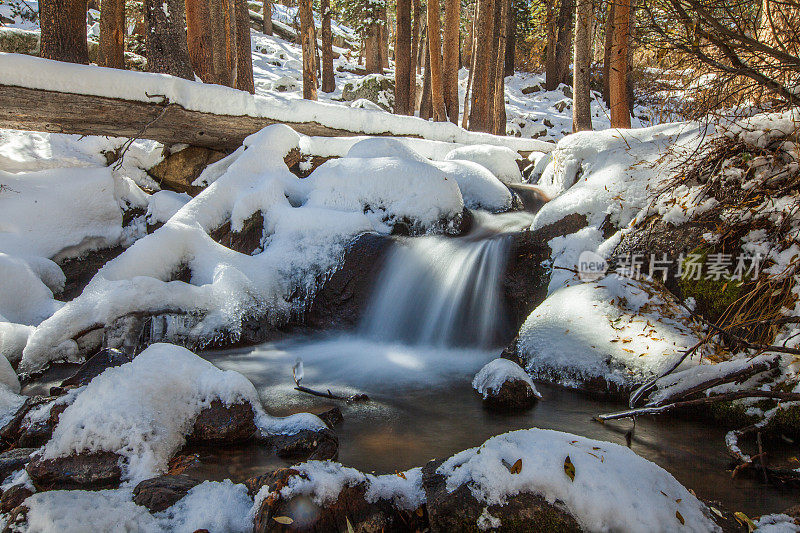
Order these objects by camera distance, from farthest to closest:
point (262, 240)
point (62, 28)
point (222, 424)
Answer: point (62, 28) < point (262, 240) < point (222, 424)

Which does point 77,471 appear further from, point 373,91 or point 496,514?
point 373,91

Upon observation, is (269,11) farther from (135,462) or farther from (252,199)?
(135,462)

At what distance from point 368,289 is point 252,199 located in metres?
2.31

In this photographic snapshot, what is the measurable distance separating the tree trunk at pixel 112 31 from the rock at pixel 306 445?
31.6ft

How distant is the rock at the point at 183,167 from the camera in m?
9.20

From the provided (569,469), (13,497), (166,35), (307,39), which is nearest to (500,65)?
(307,39)

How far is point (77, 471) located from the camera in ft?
9.10

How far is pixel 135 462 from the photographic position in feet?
9.29

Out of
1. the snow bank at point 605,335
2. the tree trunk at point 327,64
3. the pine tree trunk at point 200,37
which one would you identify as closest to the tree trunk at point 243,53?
the pine tree trunk at point 200,37

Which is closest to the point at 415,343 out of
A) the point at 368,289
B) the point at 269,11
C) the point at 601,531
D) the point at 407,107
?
the point at 368,289

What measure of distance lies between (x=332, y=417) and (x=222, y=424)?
80 cm

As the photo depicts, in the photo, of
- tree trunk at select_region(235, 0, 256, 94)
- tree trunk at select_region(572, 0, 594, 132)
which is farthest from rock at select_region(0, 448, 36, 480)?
tree trunk at select_region(235, 0, 256, 94)

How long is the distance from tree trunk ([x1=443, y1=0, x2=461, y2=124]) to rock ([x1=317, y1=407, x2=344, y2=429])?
10.7 metres

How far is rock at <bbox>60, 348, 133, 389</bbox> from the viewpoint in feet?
13.1
